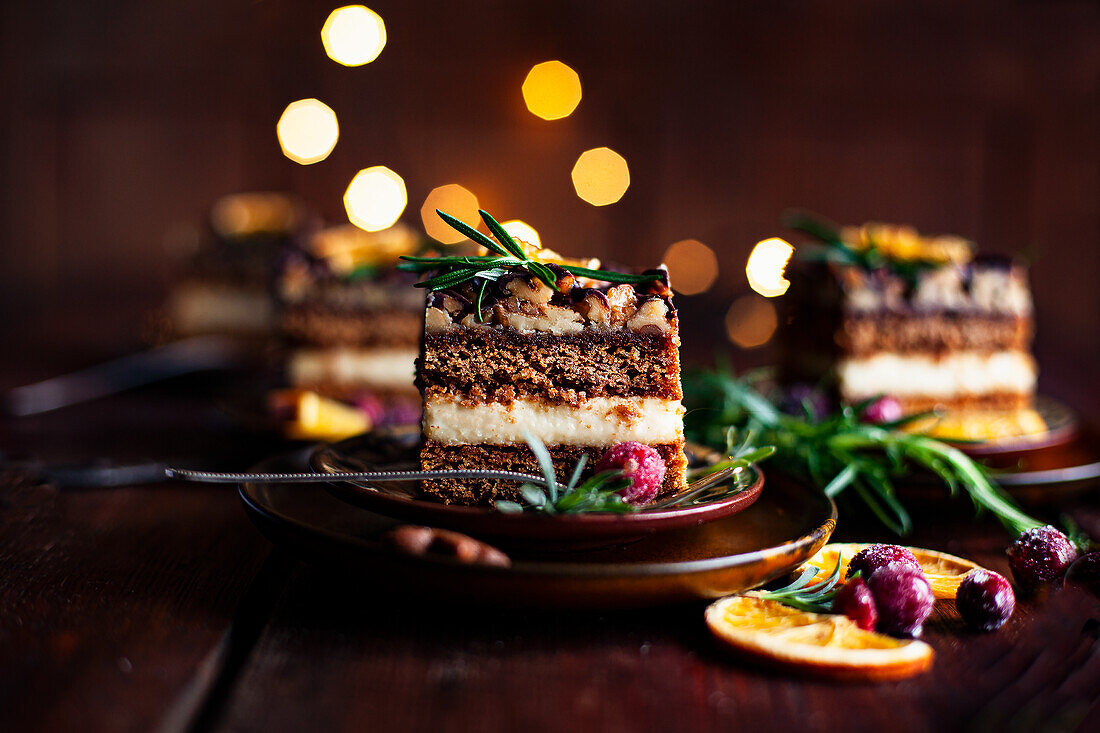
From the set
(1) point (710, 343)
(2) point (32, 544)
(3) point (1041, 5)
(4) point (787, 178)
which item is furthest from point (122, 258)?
(3) point (1041, 5)

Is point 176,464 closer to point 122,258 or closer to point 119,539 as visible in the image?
point 119,539

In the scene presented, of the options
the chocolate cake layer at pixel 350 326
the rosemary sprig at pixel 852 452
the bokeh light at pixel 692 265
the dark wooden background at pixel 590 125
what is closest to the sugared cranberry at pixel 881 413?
the rosemary sprig at pixel 852 452

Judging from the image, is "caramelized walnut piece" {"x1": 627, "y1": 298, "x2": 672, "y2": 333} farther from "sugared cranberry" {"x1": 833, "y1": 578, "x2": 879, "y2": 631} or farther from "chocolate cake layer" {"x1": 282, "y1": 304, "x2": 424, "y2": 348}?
"chocolate cake layer" {"x1": 282, "y1": 304, "x2": 424, "y2": 348}

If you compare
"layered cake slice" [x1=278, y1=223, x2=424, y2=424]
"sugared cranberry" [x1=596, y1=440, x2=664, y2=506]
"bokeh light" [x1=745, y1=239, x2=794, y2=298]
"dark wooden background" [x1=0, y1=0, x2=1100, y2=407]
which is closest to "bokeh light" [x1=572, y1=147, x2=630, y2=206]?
"dark wooden background" [x1=0, y1=0, x2=1100, y2=407]

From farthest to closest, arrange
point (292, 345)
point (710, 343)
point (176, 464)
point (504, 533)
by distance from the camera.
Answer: point (710, 343)
point (292, 345)
point (176, 464)
point (504, 533)

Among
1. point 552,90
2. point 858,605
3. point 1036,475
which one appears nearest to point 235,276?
point 552,90

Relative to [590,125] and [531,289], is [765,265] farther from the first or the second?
[531,289]
